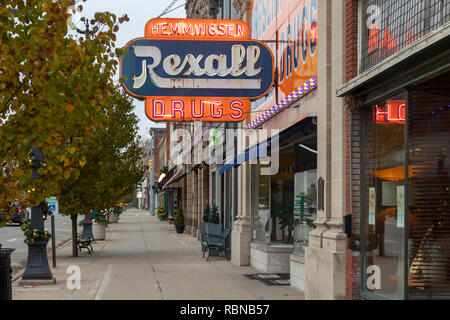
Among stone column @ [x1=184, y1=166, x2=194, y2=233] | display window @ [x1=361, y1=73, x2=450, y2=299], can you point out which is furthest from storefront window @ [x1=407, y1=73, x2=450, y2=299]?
stone column @ [x1=184, y1=166, x2=194, y2=233]

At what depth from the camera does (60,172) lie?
7555 mm

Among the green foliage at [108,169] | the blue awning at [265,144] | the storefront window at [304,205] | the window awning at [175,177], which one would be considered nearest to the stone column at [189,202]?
the window awning at [175,177]

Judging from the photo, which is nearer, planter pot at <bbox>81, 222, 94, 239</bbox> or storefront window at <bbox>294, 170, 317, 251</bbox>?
storefront window at <bbox>294, 170, 317, 251</bbox>

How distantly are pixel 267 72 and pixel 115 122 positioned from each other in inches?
411

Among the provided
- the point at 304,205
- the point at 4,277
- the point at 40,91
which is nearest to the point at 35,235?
the point at 304,205

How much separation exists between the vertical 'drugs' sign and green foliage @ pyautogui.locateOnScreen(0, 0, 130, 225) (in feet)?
21.9

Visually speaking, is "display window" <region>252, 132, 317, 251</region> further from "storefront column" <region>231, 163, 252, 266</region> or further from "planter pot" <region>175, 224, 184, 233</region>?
"planter pot" <region>175, 224, 184, 233</region>

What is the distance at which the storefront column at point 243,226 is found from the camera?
19.1 m

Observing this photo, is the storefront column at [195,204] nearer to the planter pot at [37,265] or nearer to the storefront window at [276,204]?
the storefront window at [276,204]

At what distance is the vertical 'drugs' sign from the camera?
1457 cm

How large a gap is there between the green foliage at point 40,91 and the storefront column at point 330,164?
13.8 feet

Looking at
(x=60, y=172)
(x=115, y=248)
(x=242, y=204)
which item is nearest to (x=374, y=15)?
(x=60, y=172)

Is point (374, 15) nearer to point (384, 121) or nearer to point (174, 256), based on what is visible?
point (384, 121)

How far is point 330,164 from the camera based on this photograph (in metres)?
11.0
